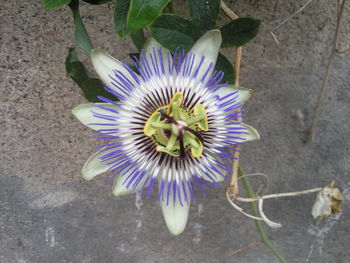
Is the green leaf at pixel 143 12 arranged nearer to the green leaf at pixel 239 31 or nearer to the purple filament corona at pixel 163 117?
the purple filament corona at pixel 163 117

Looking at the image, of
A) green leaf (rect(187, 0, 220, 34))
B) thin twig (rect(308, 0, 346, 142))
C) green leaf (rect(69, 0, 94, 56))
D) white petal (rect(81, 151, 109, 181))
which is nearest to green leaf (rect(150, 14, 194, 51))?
green leaf (rect(187, 0, 220, 34))

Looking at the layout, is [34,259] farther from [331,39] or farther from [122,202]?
[331,39]

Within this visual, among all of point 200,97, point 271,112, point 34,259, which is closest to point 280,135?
point 271,112

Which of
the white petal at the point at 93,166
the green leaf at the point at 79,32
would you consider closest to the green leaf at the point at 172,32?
the green leaf at the point at 79,32

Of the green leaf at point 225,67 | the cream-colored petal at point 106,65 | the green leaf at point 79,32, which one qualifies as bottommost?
the green leaf at point 225,67

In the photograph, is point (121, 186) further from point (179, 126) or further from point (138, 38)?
point (138, 38)

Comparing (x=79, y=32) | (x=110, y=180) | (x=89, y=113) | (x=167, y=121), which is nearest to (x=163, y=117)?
(x=167, y=121)
